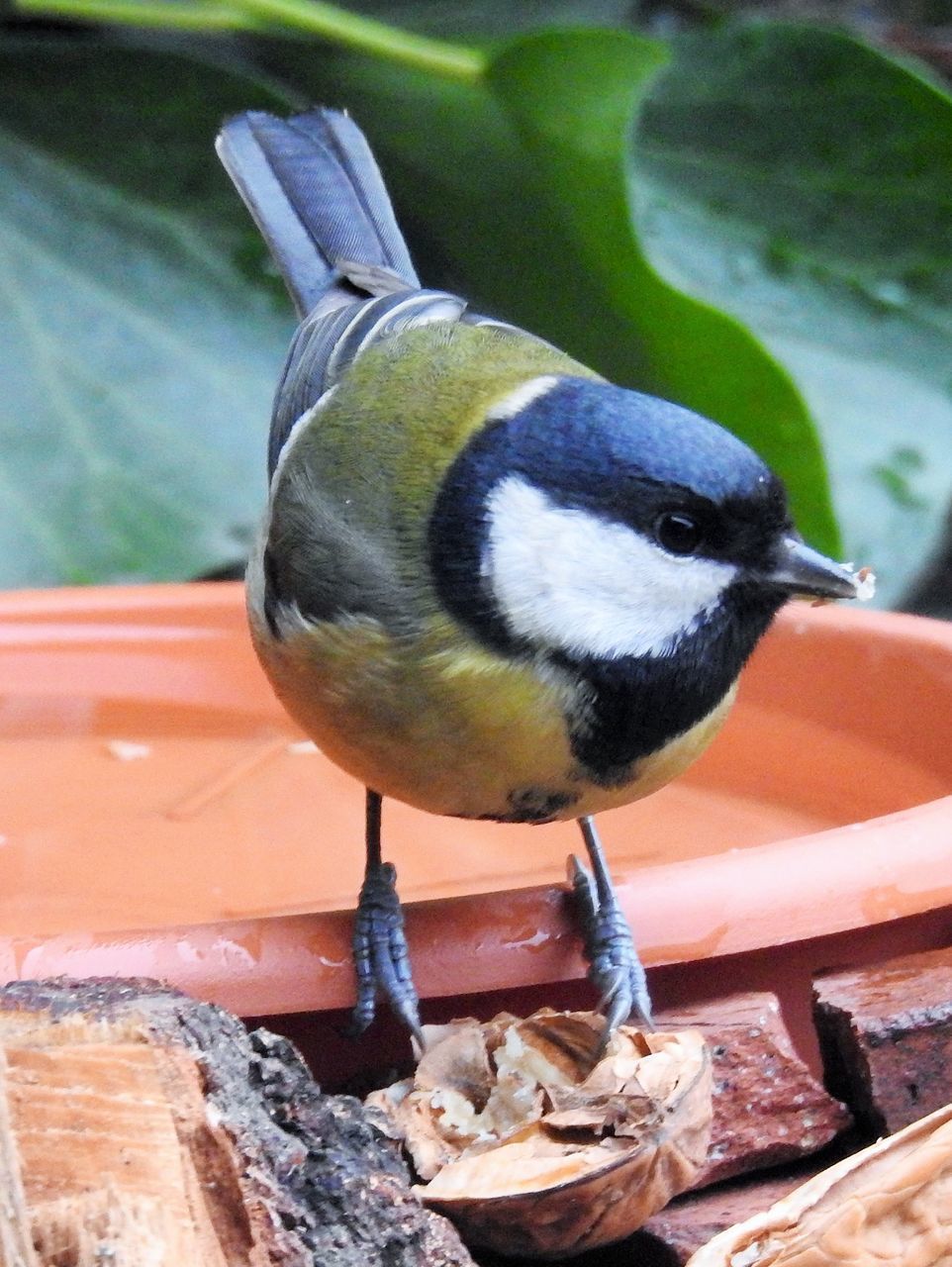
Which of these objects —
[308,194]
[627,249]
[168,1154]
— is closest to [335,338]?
[308,194]

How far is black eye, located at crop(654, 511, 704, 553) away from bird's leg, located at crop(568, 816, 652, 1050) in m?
0.21

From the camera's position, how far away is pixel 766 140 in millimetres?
2123

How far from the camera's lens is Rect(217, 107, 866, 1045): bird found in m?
0.92

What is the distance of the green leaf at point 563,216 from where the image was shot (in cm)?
180

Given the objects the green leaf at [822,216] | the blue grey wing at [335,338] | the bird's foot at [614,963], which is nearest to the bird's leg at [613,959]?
the bird's foot at [614,963]

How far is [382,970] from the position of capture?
2.92ft

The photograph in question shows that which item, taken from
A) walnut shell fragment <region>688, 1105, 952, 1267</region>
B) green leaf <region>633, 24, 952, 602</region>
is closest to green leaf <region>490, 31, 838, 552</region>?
green leaf <region>633, 24, 952, 602</region>

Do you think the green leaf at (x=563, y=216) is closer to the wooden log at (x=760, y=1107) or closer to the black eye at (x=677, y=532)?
the black eye at (x=677, y=532)

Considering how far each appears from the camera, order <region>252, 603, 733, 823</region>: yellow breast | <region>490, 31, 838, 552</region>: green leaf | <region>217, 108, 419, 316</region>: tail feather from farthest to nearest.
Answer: <region>490, 31, 838, 552</region>: green leaf < <region>217, 108, 419, 316</region>: tail feather < <region>252, 603, 733, 823</region>: yellow breast

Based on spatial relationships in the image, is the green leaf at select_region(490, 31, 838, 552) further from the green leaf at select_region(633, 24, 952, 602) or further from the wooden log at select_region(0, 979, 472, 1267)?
the wooden log at select_region(0, 979, 472, 1267)

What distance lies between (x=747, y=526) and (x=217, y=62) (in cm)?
147

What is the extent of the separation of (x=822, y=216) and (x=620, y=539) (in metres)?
1.33

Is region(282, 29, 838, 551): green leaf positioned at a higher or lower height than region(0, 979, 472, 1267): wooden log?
higher

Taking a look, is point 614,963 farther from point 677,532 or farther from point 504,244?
point 504,244
